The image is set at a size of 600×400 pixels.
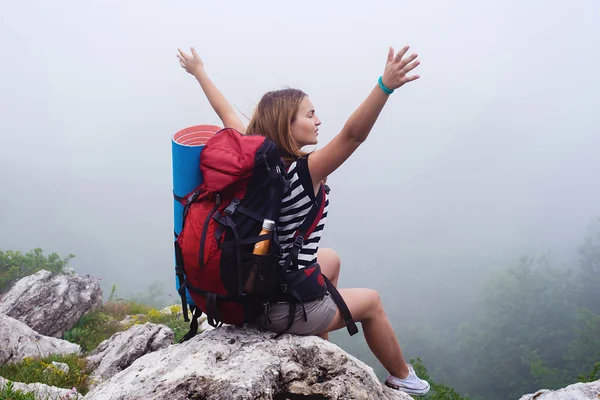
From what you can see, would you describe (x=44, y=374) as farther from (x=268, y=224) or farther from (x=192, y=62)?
(x=268, y=224)

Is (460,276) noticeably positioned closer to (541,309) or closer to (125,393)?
(541,309)

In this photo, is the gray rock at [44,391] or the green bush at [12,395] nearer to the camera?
the green bush at [12,395]

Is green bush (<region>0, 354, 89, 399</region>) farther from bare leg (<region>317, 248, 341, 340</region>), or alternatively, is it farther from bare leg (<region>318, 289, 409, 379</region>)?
bare leg (<region>318, 289, 409, 379</region>)

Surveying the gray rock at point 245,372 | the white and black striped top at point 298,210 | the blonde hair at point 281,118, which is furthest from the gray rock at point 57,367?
the blonde hair at point 281,118

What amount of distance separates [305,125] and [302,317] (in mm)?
1426

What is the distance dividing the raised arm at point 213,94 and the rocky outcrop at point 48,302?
7114mm

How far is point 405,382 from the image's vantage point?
3689 millimetres

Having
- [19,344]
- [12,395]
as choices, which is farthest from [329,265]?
[19,344]

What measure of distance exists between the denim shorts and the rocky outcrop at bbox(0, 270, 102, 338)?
7.79 metres

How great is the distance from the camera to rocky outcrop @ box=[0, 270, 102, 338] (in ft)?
29.9

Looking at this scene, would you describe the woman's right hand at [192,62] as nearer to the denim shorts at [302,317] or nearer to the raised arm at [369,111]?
the raised arm at [369,111]

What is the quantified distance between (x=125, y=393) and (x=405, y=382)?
7.16 ft

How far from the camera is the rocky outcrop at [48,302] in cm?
912

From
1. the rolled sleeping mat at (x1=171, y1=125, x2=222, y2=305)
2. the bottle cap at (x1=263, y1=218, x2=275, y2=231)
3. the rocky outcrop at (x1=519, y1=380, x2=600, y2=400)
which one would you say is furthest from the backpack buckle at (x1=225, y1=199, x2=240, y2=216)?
the rocky outcrop at (x1=519, y1=380, x2=600, y2=400)
